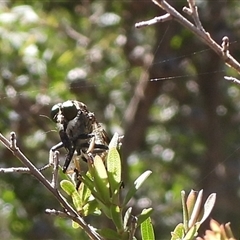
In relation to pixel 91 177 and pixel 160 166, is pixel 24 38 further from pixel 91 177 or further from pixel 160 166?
pixel 91 177

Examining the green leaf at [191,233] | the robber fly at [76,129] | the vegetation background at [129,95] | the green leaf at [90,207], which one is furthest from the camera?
the vegetation background at [129,95]

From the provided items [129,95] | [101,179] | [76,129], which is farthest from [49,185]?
[129,95]

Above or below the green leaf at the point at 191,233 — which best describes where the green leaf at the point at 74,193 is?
below

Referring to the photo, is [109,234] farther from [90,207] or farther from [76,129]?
[76,129]

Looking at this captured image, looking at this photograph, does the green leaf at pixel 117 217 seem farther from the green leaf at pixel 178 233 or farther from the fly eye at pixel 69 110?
the fly eye at pixel 69 110

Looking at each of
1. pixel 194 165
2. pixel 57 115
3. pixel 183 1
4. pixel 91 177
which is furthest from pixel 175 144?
pixel 91 177

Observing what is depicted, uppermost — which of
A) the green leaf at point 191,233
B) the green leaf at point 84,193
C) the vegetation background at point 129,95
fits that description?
the green leaf at point 191,233

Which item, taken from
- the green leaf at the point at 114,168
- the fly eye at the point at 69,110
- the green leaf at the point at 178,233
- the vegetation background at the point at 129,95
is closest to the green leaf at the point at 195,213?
the green leaf at the point at 178,233
